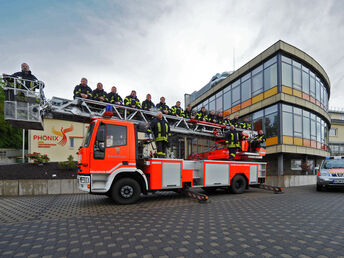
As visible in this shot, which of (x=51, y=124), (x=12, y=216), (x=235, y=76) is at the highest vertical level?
(x=235, y=76)

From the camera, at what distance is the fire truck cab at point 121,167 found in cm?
569

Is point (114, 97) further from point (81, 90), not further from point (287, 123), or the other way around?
point (287, 123)

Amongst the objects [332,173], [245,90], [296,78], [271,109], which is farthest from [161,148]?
[296,78]

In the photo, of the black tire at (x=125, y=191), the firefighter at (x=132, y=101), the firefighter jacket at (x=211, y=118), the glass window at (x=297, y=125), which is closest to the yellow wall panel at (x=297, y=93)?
the glass window at (x=297, y=125)

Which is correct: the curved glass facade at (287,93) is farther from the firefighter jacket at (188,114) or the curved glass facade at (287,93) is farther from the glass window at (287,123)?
the firefighter jacket at (188,114)

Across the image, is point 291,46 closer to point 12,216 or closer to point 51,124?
point 12,216

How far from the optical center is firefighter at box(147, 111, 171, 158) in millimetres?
6798

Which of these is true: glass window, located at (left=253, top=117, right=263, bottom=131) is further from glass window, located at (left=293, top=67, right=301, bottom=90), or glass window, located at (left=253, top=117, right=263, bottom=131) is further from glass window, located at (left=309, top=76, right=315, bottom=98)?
glass window, located at (left=309, top=76, right=315, bottom=98)

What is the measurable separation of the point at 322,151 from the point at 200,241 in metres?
18.3

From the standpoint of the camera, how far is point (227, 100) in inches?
772

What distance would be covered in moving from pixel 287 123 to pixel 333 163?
17.0 feet

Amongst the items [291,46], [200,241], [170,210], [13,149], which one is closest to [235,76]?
[291,46]

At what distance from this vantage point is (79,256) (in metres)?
2.78

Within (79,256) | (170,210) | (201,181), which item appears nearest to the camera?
(79,256)
